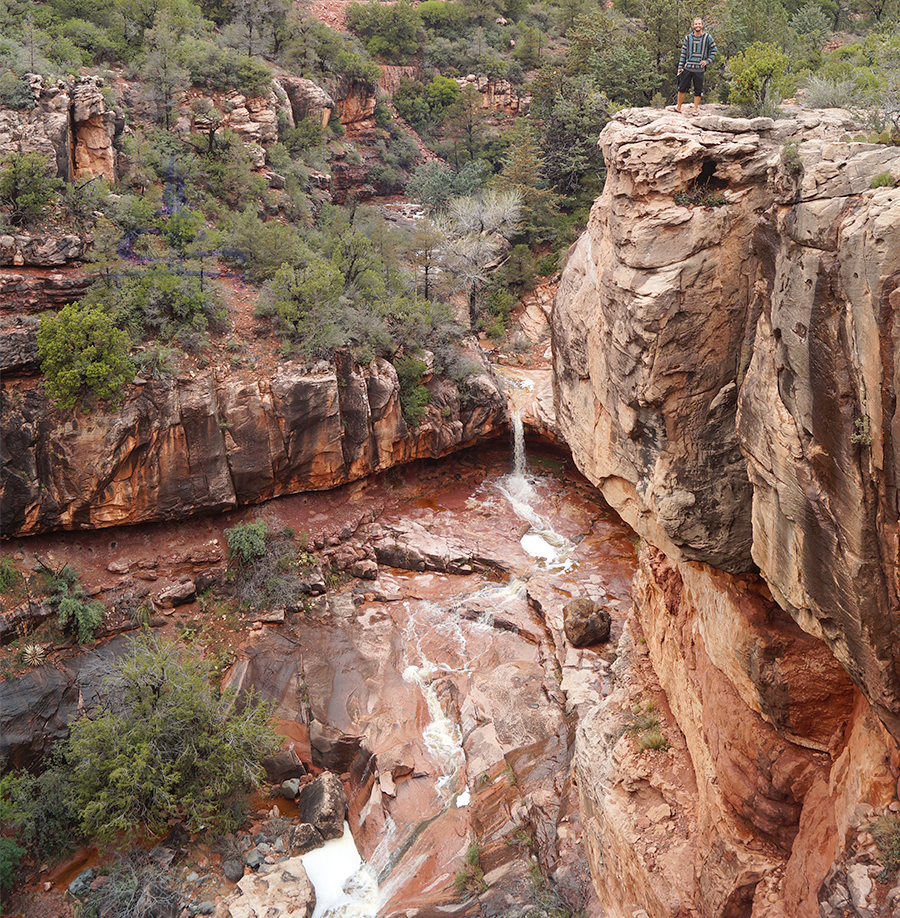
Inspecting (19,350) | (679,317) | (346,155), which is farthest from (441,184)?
(679,317)

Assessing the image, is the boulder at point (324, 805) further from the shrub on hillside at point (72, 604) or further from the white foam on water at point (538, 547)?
the white foam on water at point (538, 547)

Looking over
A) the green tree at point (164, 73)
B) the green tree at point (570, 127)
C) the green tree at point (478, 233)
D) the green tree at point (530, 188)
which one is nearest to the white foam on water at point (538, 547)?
the green tree at point (478, 233)

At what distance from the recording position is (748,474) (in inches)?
303

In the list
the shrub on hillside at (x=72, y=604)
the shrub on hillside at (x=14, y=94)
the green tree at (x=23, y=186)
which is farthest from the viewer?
the shrub on hillside at (x=14, y=94)

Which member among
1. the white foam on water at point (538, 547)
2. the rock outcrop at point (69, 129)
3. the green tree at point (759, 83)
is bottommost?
the white foam on water at point (538, 547)

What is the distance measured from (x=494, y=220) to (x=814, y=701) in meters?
32.3

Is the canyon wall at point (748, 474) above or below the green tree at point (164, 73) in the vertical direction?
below

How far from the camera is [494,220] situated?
120 feet

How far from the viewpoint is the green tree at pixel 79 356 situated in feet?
62.0

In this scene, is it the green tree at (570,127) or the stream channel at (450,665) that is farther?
the green tree at (570,127)

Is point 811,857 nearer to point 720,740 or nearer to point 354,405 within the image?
point 720,740

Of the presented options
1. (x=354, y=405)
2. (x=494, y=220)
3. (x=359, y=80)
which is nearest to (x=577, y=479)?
(x=354, y=405)

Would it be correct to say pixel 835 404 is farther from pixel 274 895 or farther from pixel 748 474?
pixel 274 895

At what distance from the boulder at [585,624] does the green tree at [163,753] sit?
26.6 ft
